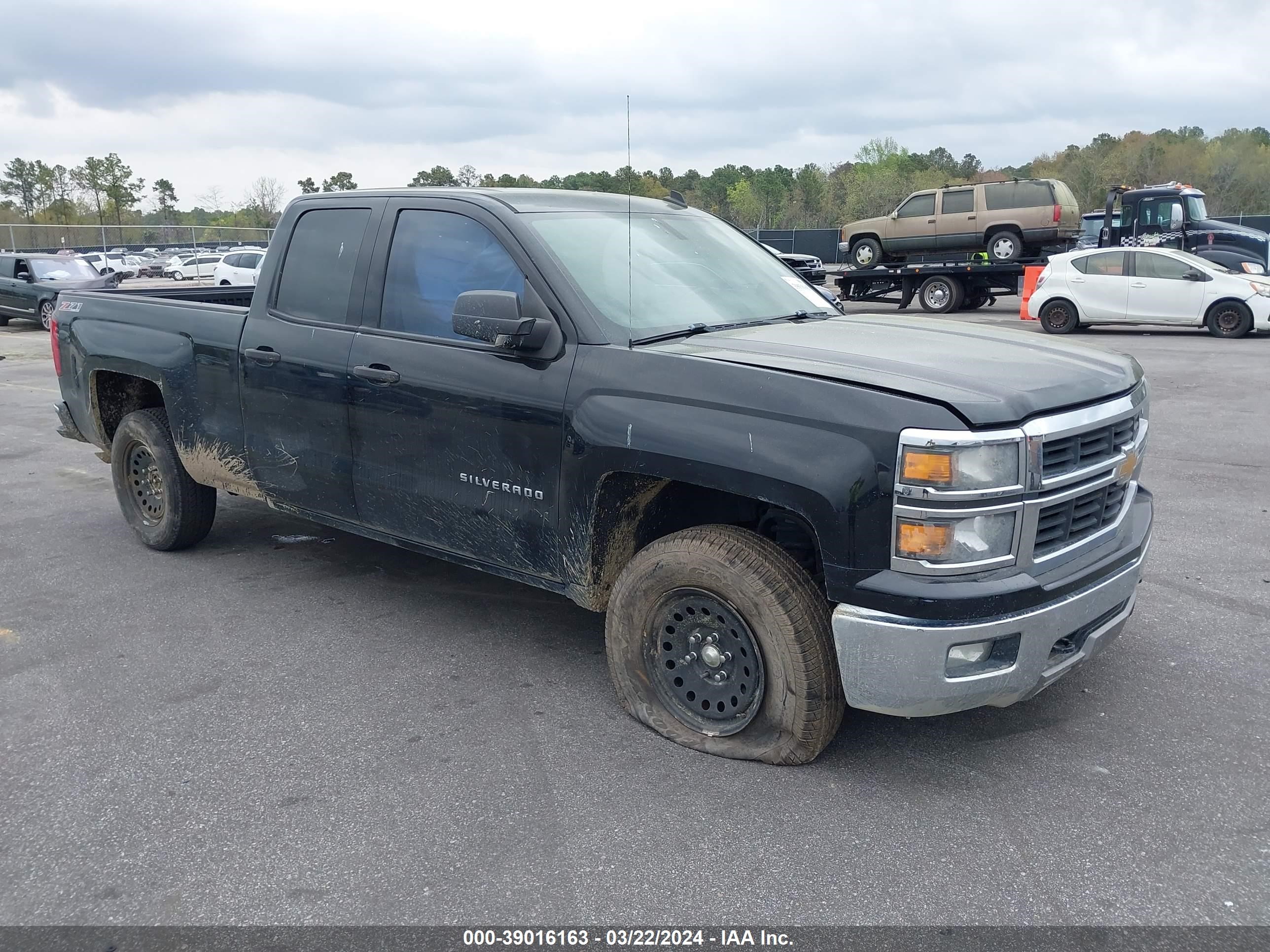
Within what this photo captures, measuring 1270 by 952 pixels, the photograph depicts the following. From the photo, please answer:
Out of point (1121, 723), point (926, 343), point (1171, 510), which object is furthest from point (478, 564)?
point (1171, 510)

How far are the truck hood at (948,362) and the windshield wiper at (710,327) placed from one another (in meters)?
0.05

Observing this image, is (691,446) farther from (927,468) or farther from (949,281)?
(949,281)

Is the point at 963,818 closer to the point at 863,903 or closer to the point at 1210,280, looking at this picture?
the point at 863,903

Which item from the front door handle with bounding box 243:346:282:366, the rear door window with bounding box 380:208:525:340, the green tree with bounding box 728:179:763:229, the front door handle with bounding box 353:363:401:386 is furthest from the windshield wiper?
the green tree with bounding box 728:179:763:229

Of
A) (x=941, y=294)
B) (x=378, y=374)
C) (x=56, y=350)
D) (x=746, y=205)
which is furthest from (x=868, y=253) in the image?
(x=378, y=374)

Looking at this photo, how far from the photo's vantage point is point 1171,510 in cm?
677

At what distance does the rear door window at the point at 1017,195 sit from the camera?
23453mm

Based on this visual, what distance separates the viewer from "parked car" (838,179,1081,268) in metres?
23.5

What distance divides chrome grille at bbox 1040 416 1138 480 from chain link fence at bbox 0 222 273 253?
41799 millimetres

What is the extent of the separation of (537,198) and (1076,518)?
2.56 meters

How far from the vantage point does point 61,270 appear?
22.5 meters

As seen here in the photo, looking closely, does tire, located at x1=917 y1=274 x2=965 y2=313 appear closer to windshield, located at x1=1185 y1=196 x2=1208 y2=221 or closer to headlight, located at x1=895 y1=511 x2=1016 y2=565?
windshield, located at x1=1185 y1=196 x2=1208 y2=221

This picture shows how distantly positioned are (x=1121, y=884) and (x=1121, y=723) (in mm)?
1084

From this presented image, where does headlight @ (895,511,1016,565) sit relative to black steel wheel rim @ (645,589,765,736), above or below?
above
